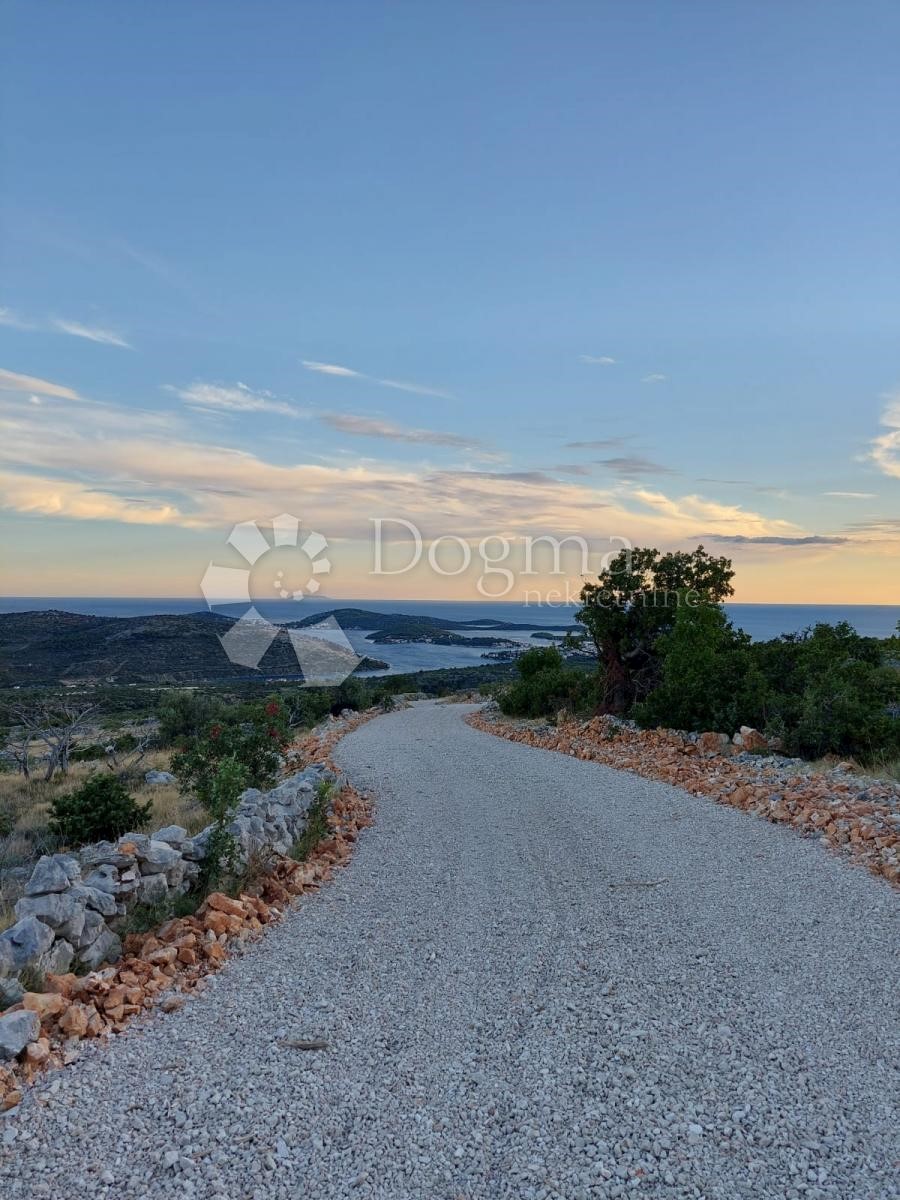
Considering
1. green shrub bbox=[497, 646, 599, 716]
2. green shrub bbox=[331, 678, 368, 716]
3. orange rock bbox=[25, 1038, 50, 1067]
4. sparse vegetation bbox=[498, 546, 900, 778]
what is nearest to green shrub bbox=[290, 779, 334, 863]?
orange rock bbox=[25, 1038, 50, 1067]

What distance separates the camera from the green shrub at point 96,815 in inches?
328

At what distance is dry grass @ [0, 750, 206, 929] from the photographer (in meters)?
7.76

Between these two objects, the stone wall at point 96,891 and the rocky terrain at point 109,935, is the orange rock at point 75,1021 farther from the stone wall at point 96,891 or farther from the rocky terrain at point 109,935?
the stone wall at point 96,891

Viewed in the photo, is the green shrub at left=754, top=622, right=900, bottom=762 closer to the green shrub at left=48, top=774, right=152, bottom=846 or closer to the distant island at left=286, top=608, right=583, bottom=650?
the green shrub at left=48, top=774, right=152, bottom=846

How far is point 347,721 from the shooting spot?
72.6 feet

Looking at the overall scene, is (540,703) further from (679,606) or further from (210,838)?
(210,838)

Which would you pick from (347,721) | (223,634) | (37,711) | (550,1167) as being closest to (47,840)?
(550,1167)

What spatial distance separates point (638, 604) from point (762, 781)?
8088 millimetres

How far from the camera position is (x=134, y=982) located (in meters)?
4.55

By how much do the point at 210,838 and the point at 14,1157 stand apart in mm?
3306

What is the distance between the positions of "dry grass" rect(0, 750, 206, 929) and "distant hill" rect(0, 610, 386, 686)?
68.2 feet

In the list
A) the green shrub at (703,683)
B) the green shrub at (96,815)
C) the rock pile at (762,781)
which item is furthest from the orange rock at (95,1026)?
the green shrub at (703,683)

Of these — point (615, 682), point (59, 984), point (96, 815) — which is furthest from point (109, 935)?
point (615, 682)

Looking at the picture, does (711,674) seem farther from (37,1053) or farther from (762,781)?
(37,1053)
